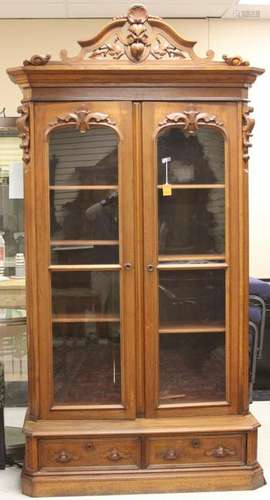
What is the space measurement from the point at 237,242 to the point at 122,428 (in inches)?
44.1

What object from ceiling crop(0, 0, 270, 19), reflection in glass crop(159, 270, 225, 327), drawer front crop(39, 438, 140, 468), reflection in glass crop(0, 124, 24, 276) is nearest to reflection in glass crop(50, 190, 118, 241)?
reflection in glass crop(159, 270, 225, 327)

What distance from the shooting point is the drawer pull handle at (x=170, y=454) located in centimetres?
356

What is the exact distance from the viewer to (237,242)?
3.61 metres

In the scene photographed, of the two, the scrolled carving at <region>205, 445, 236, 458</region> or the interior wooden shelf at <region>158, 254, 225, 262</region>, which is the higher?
the interior wooden shelf at <region>158, 254, 225, 262</region>

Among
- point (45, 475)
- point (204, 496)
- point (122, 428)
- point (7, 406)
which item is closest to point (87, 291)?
point (122, 428)

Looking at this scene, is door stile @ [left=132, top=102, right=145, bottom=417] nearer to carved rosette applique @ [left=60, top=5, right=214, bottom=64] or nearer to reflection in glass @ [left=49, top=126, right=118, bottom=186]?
reflection in glass @ [left=49, top=126, right=118, bottom=186]

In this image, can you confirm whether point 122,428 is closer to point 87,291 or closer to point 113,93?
point 87,291

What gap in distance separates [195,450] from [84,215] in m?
1.34

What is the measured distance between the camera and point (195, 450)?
357cm

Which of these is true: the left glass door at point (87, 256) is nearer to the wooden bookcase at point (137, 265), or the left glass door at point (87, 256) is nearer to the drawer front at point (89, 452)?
the wooden bookcase at point (137, 265)

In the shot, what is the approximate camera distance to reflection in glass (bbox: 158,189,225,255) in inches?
143

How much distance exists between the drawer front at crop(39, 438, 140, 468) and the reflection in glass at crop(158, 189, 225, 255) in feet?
3.32

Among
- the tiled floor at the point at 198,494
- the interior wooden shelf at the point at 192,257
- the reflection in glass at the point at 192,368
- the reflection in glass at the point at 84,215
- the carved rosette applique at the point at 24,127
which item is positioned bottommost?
the tiled floor at the point at 198,494

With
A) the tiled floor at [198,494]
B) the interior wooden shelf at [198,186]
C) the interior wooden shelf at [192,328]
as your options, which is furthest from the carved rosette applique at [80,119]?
the tiled floor at [198,494]
